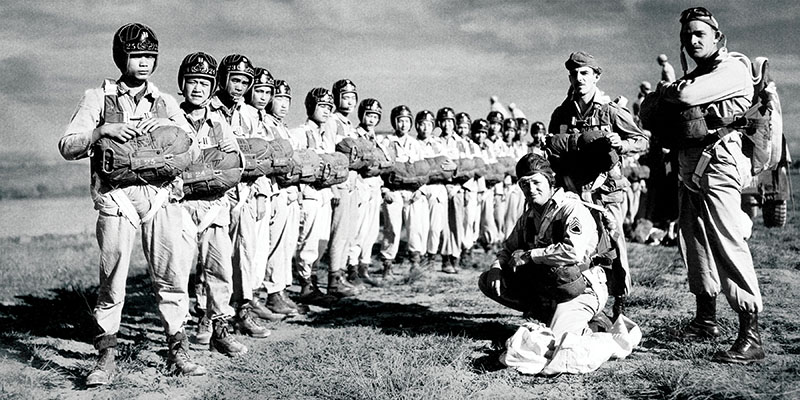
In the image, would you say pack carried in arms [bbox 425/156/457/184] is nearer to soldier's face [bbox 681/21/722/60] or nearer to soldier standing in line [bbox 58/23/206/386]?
soldier's face [bbox 681/21/722/60]

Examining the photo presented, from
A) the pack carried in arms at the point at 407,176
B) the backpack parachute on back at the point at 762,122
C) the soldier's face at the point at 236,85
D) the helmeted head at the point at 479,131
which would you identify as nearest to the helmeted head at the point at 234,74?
the soldier's face at the point at 236,85

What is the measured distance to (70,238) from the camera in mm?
15883

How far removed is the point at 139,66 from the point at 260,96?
2.29 meters

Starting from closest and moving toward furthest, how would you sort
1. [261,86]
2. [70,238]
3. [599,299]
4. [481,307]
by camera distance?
1. [599,299]
2. [261,86]
3. [481,307]
4. [70,238]

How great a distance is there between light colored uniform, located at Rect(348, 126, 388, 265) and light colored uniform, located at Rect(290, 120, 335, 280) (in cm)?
85

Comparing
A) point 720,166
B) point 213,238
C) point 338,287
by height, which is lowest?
point 338,287

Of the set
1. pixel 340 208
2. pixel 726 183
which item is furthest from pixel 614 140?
pixel 340 208

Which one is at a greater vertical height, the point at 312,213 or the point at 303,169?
the point at 303,169

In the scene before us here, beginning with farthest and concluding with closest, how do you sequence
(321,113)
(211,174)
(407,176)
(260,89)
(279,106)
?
(407,176)
(321,113)
(279,106)
(260,89)
(211,174)

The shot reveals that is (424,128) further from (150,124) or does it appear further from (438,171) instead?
(150,124)

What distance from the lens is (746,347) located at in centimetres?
496

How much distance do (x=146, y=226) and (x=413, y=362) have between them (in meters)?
2.24

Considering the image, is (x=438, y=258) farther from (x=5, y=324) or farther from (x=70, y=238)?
(x=70, y=238)

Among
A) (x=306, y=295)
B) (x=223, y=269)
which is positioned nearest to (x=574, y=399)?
(x=223, y=269)
